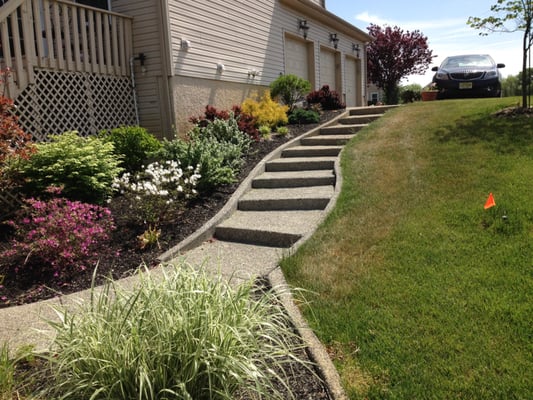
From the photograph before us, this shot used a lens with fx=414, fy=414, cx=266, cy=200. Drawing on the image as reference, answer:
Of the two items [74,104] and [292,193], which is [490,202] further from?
[74,104]

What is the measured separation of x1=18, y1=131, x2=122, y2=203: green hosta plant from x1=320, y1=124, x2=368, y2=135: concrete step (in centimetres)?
506

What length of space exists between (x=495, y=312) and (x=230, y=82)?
26.0ft

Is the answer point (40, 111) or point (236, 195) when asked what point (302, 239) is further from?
point (40, 111)

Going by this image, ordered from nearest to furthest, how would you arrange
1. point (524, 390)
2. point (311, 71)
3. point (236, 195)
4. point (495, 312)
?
1. point (524, 390)
2. point (495, 312)
3. point (236, 195)
4. point (311, 71)

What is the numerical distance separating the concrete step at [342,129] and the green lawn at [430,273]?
2529 mm

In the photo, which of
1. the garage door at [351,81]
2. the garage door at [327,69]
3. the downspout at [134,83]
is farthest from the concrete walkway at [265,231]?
the garage door at [351,81]

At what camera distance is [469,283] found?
3.11 m

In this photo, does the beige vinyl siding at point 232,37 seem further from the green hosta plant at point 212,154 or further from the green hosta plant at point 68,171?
the green hosta plant at point 68,171

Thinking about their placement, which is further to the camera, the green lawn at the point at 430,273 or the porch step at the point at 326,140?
the porch step at the point at 326,140

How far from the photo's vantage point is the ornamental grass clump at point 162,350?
1.94 meters

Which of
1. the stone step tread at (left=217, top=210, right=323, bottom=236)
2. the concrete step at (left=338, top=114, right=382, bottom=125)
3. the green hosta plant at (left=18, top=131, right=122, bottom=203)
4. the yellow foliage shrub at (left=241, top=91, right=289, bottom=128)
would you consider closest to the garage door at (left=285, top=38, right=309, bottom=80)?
the concrete step at (left=338, top=114, right=382, bottom=125)

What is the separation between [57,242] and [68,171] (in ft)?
4.73

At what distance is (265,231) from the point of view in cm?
481

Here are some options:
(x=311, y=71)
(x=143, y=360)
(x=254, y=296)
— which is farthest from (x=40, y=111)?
(x=311, y=71)
